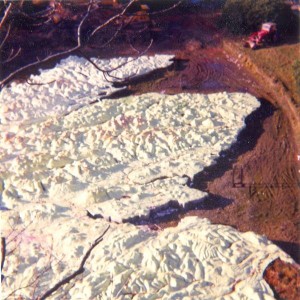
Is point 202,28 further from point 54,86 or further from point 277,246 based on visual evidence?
point 277,246

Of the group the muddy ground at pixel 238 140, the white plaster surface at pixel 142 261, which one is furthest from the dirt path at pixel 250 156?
the white plaster surface at pixel 142 261

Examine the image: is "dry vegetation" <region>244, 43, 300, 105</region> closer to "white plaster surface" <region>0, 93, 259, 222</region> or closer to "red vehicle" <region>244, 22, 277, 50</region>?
"red vehicle" <region>244, 22, 277, 50</region>

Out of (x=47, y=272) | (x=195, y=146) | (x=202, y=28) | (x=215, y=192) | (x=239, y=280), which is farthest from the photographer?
(x=202, y=28)

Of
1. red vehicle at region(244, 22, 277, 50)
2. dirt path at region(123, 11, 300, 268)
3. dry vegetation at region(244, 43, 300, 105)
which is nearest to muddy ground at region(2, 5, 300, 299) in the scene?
dirt path at region(123, 11, 300, 268)

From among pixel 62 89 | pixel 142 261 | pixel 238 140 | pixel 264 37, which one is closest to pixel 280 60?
pixel 264 37

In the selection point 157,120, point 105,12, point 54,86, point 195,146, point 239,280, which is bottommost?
point 239,280

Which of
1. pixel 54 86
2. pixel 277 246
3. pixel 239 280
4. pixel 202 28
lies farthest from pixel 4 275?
pixel 202 28
